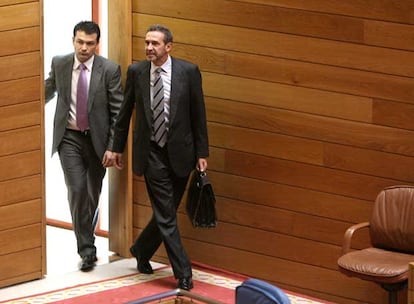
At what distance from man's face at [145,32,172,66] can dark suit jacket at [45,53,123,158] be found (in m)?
0.56

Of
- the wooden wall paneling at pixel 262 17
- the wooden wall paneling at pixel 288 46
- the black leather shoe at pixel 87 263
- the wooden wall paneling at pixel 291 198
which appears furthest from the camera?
the black leather shoe at pixel 87 263

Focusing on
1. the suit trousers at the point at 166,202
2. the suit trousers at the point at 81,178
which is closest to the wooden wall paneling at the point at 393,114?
the suit trousers at the point at 166,202

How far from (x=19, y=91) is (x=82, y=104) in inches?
18.6

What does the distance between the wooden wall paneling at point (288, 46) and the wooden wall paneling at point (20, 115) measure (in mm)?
957

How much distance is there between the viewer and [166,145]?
729 cm

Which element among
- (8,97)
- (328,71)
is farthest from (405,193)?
(8,97)

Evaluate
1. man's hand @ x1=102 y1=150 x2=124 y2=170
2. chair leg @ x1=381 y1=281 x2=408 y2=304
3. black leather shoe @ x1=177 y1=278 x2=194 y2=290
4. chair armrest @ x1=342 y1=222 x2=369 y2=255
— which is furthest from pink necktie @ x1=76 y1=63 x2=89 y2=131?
chair leg @ x1=381 y1=281 x2=408 y2=304

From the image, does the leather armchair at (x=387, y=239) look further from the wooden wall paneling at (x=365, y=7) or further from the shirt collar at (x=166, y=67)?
the shirt collar at (x=166, y=67)

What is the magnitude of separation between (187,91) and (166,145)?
1.19 ft

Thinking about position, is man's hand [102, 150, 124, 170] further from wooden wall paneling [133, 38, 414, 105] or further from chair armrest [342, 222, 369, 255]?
chair armrest [342, 222, 369, 255]

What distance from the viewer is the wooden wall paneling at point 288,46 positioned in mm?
6801

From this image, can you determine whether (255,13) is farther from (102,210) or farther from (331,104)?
(102,210)

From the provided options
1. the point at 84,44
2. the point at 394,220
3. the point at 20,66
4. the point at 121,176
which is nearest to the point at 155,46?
the point at 84,44

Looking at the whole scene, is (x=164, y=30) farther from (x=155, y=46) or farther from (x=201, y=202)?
(x=201, y=202)
